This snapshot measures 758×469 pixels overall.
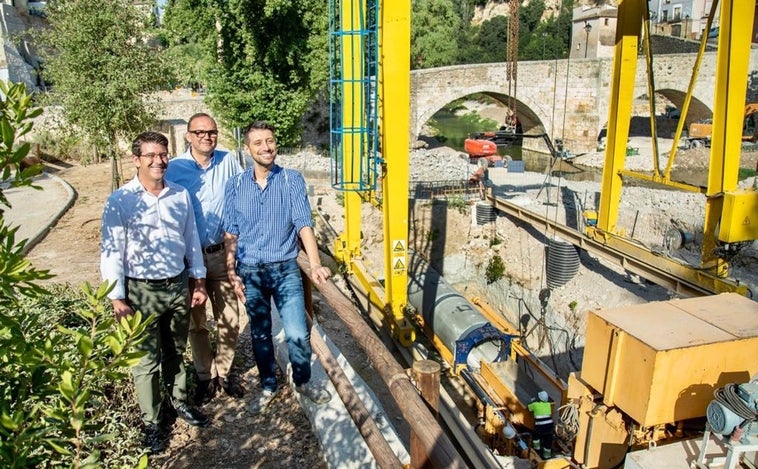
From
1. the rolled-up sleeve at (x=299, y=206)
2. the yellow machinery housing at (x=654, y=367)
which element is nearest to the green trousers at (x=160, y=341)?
the rolled-up sleeve at (x=299, y=206)

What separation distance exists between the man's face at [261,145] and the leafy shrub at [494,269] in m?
10.0

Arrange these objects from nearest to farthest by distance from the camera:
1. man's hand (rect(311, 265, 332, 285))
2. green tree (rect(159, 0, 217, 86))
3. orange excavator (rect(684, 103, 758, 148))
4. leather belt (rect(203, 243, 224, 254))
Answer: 1. man's hand (rect(311, 265, 332, 285))
2. leather belt (rect(203, 243, 224, 254))
3. green tree (rect(159, 0, 217, 86))
4. orange excavator (rect(684, 103, 758, 148))

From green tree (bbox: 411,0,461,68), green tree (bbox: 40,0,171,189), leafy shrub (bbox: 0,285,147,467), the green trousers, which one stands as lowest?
the green trousers

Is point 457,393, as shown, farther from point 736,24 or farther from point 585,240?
point 736,24

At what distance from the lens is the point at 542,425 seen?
484cm

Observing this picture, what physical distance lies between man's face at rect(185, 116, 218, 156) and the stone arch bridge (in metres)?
20.8

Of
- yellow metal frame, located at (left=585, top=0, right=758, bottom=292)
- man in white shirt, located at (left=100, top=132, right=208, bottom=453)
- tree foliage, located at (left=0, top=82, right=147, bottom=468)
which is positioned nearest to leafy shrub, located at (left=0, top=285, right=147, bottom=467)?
tree foliage, located at (left=0, top=82, right=147, bottom=468)

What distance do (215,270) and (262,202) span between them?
0.59 metres

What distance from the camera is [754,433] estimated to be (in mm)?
1987

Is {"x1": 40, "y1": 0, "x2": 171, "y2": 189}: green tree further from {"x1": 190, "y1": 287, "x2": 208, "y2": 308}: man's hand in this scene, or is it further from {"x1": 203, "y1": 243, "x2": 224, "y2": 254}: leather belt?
{"x1": 190, "y1": 287, "x2": 208, "y2": 308}: man's hand

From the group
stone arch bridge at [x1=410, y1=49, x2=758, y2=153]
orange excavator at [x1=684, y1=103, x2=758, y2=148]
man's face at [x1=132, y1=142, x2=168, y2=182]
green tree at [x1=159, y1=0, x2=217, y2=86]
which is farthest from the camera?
stone arch bridge at [x1=410, y1=49, x2=758, y2=153]

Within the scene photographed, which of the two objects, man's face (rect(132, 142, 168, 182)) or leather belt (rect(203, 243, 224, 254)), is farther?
leather belt (rect(203, 243, 224, 254))

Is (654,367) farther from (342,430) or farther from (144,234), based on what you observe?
(144,234)

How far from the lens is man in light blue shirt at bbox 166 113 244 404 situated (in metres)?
3.05
